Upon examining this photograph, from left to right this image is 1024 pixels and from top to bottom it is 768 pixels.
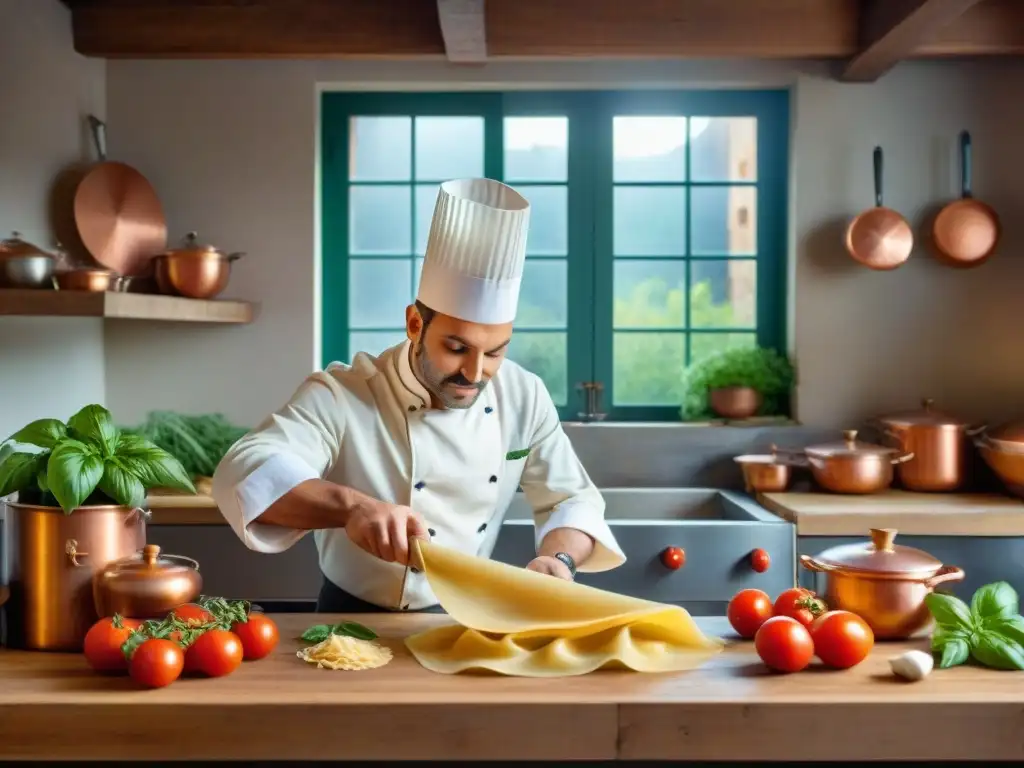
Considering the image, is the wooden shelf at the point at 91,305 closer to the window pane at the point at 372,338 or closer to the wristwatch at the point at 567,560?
the window pane at the point at 372,338

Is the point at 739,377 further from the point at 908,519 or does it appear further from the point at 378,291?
the point at 378,291

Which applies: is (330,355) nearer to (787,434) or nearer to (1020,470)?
(787,434)

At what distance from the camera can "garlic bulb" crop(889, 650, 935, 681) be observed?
1539 millimetres

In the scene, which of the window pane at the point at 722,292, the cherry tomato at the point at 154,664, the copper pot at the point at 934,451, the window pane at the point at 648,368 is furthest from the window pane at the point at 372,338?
the cherry tomato at the point at 154,664

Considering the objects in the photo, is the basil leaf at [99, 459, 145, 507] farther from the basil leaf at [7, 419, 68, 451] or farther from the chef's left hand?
the chef's left hand

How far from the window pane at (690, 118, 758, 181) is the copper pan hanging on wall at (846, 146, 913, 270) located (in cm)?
47

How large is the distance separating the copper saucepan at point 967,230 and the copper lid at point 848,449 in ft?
2.54

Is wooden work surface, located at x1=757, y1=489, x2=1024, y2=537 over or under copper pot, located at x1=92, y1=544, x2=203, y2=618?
under

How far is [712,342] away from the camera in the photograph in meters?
4.07

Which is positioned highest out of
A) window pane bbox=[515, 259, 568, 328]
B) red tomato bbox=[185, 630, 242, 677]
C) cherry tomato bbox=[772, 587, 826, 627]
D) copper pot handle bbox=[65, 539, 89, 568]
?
window pane bbox=[515, 259, 568, 328]

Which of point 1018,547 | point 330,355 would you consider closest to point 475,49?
point 330,355

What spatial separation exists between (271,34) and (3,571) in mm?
2311

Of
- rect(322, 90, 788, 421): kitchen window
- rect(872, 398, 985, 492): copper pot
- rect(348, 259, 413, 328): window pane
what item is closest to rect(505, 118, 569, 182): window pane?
rect(322, 90, 788, 421): kitchen window

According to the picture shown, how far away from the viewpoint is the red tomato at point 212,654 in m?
1.54
